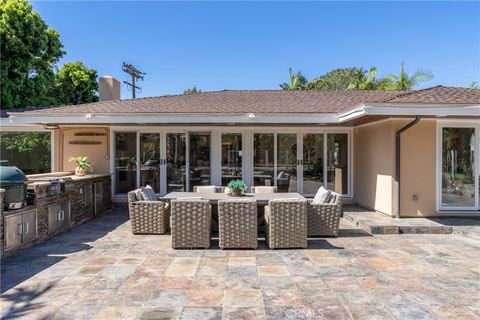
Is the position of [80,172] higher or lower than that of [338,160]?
lower

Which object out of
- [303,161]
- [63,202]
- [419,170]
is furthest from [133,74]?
[419,170]

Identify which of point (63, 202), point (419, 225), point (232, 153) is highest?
point (232, 153)

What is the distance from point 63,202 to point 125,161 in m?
3.66

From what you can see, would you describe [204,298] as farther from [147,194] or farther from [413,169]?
[413,169]

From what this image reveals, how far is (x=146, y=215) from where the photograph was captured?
6727 mm

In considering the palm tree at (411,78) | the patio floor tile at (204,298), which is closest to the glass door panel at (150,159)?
the patio floor tile at (204,298)

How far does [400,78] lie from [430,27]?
12517 mm

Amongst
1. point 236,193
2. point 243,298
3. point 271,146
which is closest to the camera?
point 243,298

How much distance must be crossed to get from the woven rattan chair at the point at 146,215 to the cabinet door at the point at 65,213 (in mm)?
1501

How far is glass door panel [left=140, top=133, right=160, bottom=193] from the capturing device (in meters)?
10.4

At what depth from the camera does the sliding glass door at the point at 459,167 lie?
812 centimetres

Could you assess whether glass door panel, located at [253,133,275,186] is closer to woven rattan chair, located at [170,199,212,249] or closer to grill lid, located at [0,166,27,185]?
woven rattan chair, located at [170,199,212,249]

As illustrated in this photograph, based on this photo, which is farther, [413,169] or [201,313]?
[413,169]

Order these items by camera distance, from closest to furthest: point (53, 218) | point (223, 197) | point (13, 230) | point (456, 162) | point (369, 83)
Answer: point (13, 230) < point (53, 218) < point (223, 197) < point (456, 162) < point (369, 83)
